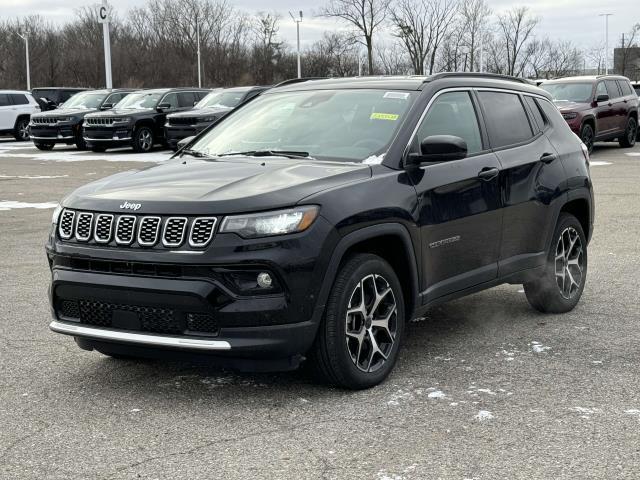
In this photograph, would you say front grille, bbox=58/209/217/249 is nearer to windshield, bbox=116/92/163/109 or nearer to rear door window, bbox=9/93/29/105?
windshield, bbox=116/92/163/109

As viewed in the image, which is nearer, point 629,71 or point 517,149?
point 517,149

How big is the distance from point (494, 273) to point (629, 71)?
74224 mm

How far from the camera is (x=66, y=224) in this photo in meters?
4.76

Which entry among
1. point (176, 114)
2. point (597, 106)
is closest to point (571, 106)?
point (597, 106)

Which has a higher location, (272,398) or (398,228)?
(398,228)

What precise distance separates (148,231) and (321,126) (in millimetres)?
1501

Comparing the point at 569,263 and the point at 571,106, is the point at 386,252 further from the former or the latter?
the point at 571,106

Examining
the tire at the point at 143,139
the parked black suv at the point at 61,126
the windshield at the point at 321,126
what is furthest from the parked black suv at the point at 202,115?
the windshield at the point at 321,126

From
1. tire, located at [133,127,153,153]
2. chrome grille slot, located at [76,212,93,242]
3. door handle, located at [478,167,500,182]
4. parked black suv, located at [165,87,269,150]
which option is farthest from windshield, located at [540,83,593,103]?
chrome grille slot, located at [76,212,93,242]

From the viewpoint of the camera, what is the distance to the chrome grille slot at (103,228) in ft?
14.8

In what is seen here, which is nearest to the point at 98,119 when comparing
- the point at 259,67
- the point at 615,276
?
the point at 615,276

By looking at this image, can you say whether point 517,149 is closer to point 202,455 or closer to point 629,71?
point 202,455

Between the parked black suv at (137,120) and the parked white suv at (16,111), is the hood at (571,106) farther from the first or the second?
the parked white suv at (16,111)

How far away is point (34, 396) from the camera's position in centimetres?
481
